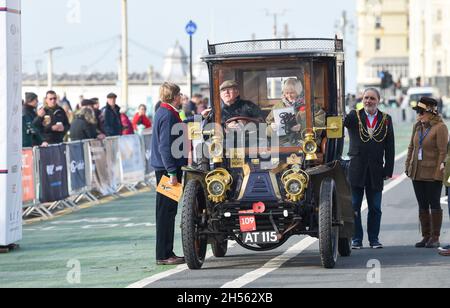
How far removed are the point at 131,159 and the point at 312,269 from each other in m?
14.5

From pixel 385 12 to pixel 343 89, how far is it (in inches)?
6699

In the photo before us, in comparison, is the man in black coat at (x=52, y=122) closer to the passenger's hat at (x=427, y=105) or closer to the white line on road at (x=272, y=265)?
the white line on road at (x=272, y=265)

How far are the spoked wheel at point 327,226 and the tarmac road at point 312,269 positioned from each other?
0.14 meters

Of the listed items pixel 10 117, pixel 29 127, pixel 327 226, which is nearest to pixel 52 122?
pixel 29 127

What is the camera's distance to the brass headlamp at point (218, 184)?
44.2ft

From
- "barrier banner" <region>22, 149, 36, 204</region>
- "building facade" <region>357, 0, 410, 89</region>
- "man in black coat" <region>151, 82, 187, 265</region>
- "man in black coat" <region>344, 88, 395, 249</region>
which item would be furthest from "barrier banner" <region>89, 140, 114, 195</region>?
"building facade" <region>357, 0, 410, 89</region>

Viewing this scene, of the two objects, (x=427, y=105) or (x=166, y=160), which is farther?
(x=427, y=105)

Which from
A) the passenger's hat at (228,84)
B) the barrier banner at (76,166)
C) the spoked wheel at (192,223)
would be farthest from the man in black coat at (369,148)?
the barrier banner at (76,166)

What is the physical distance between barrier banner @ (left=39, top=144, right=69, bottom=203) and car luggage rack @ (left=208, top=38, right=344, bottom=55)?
778 cm

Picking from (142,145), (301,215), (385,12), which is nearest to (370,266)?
(301,215)

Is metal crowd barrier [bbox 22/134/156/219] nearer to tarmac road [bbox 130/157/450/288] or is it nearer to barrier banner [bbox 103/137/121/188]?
barrier banner [bbox 103/137/121/188]

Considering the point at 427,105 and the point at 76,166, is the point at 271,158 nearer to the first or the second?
the point at 427,105

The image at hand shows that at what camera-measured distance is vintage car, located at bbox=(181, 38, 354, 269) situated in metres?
13.4

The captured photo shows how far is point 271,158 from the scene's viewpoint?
45.7 feet
